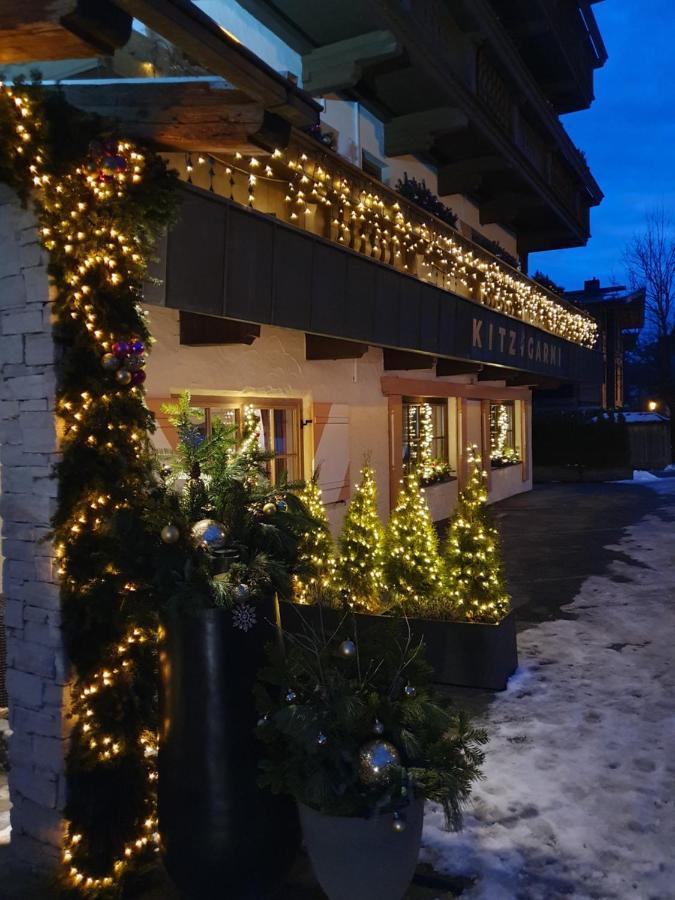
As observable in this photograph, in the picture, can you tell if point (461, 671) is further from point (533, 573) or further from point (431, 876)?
point (533, 573)

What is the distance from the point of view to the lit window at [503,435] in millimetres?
18688

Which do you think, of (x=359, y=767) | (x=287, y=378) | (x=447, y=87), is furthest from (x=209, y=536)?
(x=447, y=87)

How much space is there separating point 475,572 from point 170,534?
3445 millimetres

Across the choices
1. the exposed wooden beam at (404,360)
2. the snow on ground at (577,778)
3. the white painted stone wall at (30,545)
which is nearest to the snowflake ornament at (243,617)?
the white painted stone wall at (30,545)

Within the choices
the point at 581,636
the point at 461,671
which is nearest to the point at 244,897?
the point at 461,671

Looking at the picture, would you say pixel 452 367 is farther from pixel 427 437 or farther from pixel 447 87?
pixel 447 87

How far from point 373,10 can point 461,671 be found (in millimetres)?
8032

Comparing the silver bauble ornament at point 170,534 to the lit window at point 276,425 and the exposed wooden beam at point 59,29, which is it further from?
the lit window at point 276,425

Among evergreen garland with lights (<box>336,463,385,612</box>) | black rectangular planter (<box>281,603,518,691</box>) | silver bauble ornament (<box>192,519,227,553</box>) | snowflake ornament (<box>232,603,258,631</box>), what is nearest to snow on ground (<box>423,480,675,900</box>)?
black rectangular planter (<box>281,603,518,691</box>)

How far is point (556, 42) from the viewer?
1570 cm

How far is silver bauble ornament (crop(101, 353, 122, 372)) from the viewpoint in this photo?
3.76 m

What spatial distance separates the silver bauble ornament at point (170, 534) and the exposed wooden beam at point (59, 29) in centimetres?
217

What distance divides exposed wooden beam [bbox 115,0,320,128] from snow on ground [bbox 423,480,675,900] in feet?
13.3

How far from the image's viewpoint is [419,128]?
12.0 metres
